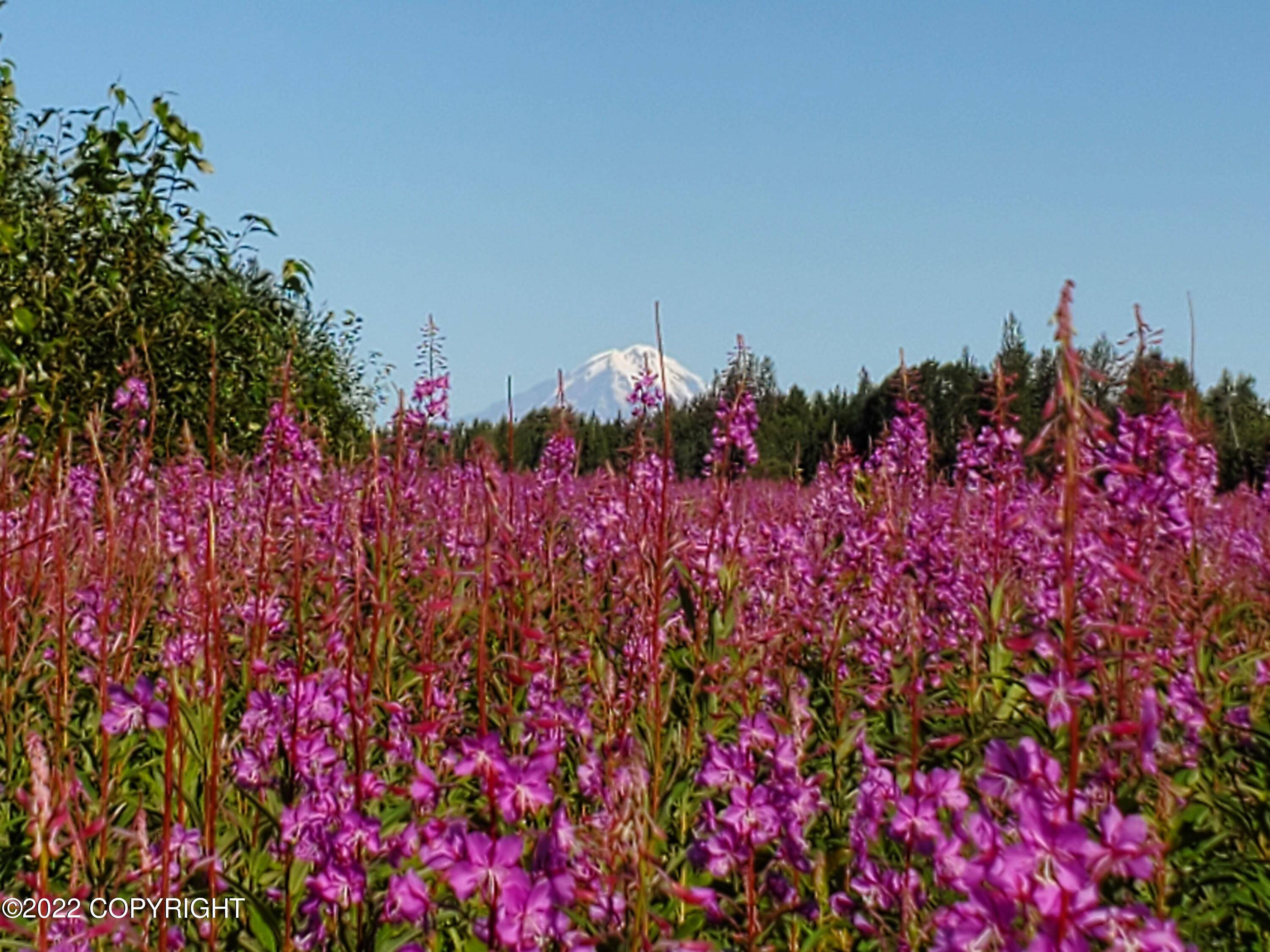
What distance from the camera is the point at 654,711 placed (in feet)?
7.21

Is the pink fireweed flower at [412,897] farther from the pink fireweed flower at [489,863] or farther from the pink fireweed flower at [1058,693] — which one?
the pink fireweed flower at [1058,693]

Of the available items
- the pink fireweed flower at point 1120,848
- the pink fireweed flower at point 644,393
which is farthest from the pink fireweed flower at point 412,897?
the pink fireweed flower at point 644,393

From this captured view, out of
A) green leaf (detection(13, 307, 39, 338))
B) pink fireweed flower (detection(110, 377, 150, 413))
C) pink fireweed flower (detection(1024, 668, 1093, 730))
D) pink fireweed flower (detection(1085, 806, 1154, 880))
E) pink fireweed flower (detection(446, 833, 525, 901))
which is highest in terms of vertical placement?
green leaf (detection(13, 307, 39, 338))

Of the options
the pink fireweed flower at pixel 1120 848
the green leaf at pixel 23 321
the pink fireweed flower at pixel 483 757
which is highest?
the green leaf at pixel 23 321

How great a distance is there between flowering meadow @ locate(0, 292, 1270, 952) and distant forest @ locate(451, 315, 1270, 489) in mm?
167

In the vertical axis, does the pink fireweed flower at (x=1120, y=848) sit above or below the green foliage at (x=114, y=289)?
below

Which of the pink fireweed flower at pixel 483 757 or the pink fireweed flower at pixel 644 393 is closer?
the pink fireweed flower at pixel 483 757

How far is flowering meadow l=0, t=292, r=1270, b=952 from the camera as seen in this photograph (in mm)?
1430

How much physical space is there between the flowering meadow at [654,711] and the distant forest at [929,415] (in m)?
0.17

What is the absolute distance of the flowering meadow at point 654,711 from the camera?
143 centimetres

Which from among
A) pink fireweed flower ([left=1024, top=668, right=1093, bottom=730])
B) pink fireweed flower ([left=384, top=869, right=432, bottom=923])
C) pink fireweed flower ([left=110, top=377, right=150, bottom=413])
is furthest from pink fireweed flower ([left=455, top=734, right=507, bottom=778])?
pink fireweed flower ([left=110, top=377, right=150, bottom=413])

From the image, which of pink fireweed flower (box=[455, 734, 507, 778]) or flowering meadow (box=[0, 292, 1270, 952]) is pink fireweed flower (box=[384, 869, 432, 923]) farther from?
pink fireweed flower (box=[455, 734, 507, 778])

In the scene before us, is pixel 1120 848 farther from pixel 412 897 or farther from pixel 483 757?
pixel 412 897

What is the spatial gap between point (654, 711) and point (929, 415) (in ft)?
41.8
